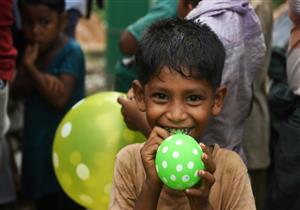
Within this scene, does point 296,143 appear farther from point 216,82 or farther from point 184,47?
point 184,47

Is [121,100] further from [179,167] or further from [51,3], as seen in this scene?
[51,3]

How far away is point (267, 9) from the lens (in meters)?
3.16

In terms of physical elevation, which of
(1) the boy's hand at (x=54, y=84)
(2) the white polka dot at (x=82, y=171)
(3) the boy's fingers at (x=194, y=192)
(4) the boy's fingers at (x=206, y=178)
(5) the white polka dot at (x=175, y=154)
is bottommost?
(2) the white polka dot at (x=82, y=171)

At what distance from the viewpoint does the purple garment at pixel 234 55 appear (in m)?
2.51

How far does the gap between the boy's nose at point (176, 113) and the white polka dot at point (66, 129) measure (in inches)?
34.8

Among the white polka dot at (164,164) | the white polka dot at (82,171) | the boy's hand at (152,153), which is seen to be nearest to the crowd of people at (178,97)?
the boy's hand at (152,153)

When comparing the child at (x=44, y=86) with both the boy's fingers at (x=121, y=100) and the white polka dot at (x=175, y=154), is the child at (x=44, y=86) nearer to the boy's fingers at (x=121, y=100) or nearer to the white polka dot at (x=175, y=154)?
the boy's fingers at (x=121, y=100)

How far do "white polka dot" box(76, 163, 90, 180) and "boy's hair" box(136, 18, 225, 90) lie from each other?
694 millimetres

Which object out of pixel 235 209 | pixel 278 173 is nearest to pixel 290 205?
pixel 278 173

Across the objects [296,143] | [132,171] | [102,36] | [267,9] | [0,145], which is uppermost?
[267,9]

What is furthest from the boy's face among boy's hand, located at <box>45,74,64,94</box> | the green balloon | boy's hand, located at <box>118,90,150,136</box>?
boy's hand, located at <box>45,74,64,94</box>

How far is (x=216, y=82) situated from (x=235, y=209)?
449 millimetres

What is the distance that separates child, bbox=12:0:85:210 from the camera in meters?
3.46

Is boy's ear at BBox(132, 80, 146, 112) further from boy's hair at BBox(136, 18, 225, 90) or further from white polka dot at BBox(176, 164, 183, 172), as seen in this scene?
white polka dot at BBox(176, 164, 183, 172)
